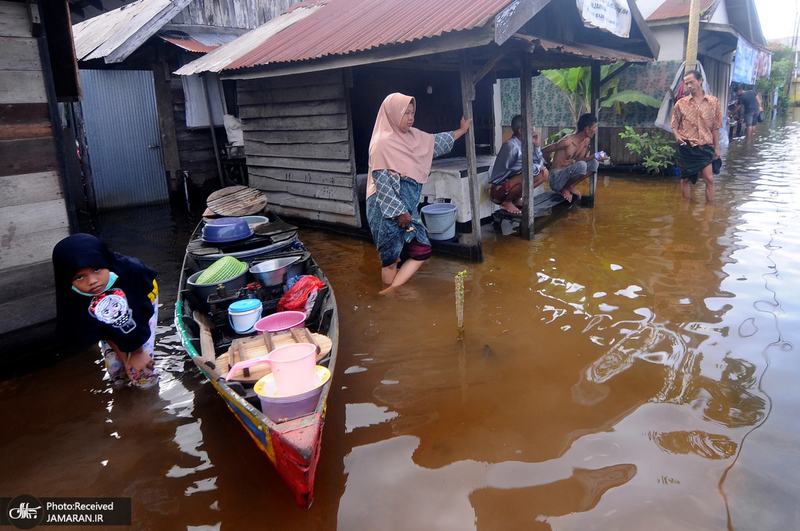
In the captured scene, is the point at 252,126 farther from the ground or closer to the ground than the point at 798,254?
farther from the ground

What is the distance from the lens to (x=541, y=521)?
8.36 feet

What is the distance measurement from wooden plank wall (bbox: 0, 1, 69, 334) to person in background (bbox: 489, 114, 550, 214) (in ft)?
18.5

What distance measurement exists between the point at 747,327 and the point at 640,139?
346 inches

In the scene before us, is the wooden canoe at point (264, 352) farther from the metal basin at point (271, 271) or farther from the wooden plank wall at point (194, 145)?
the wooden plank wall at point (194, 145)

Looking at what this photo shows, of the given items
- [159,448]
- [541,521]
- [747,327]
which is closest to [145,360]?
[159,448]

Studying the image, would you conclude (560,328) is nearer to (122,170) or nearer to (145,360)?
(145,360)

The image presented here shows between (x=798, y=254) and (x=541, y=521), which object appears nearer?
(x=541, y=521)

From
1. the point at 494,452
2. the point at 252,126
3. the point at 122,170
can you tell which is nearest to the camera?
the point at 494,452

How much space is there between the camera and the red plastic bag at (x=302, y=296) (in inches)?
171

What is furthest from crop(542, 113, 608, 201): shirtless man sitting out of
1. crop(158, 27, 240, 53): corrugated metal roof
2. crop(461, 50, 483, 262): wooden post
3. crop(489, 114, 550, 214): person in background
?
crop(158, 27, 240, 53): corrugated metal roof

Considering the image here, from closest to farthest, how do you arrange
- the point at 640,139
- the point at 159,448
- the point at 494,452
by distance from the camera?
the point at 494,452 < the point at 159,448 < the point at 640,139

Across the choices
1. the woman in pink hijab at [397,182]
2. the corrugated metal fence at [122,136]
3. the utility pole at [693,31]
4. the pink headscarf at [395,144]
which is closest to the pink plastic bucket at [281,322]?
the woman in pink hijab at [397,182]

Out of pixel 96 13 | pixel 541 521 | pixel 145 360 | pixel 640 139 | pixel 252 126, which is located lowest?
pixel 541 521

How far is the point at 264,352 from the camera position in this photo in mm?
3445
